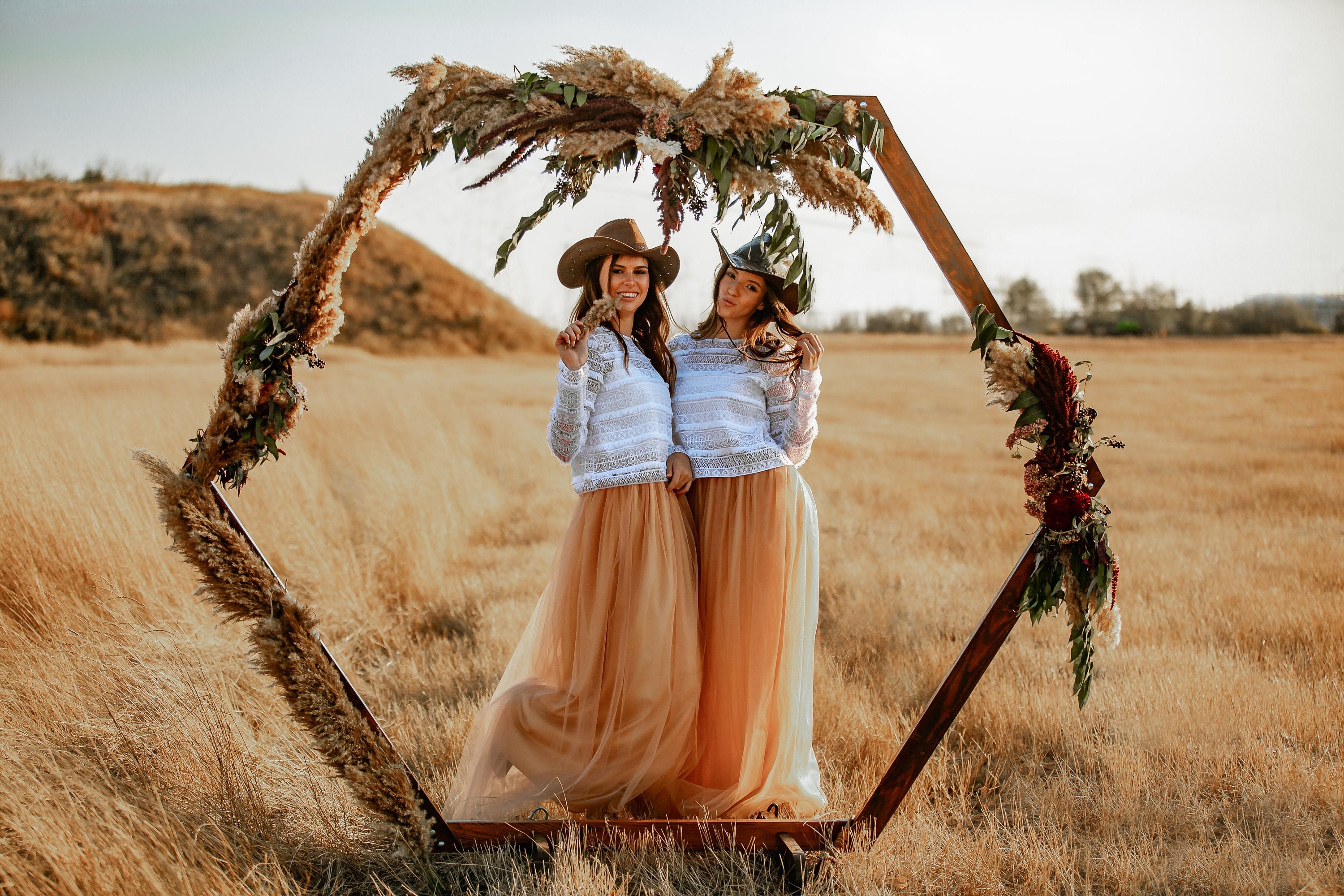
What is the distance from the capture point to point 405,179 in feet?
9.66

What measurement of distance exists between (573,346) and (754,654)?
4.91ft

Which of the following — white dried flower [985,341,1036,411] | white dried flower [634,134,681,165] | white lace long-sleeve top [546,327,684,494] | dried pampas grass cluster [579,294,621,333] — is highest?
white dried flower [634,134,681,165]

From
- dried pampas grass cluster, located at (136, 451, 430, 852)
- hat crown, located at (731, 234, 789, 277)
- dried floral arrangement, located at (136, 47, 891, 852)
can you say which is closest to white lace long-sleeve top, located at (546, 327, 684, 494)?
hat crown, located at (731, 234, 789, 277)

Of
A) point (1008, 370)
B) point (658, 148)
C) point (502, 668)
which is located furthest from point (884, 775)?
point (502, 668)

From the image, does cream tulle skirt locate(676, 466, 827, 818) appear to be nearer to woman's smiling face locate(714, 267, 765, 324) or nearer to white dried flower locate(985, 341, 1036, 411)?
woman's smiling face locate(714, 267, 765, 324)

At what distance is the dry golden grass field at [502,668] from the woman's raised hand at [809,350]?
76.1 inches

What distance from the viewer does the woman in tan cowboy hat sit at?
11.5 feet

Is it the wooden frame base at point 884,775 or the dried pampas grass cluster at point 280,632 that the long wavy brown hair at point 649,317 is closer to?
the wooden frame base at point 884,775

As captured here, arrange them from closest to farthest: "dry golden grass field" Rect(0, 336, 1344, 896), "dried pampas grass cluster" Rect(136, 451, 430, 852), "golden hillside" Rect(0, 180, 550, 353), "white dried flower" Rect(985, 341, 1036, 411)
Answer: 1. "dried pampas grass cluster" Rect(136, 451, 430, 852)
2. "white dried flower" Rect(985, 341, 1036, 411)
3. "dry golden grass field" Rect(0, 336, 1344, 896)
4. "golden hillside" Rect(0, 180, 550, 353)

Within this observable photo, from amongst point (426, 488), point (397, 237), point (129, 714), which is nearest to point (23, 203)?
point (397, 237)

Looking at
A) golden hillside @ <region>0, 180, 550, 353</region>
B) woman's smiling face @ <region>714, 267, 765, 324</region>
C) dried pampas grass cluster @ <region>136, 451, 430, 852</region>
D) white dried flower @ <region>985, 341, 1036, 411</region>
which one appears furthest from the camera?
golden hillside @ <region>0, 180, 550, 353</region>

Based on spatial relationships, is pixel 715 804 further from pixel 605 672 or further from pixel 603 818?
pixel 605 672

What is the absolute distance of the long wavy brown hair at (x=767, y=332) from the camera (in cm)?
373

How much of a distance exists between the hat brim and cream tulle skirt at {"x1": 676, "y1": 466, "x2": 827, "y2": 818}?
39.0 inches
